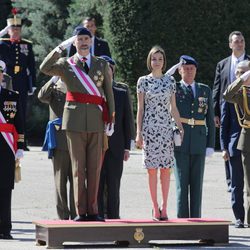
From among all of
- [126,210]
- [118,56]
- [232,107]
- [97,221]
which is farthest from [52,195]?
[118,56]

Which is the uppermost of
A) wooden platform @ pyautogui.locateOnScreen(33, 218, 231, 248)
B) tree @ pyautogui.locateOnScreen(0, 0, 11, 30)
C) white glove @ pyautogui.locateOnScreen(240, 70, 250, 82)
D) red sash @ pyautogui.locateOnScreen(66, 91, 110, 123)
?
tree @ pyautogui.locateOnScreen(0, 0, 11, 30)

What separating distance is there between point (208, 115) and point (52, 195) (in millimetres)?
3763

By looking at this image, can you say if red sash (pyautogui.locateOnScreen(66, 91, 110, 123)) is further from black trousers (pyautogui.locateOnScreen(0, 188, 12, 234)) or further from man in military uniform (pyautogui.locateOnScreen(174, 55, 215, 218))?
man in military uniform (pyautogui.locateOnScreen(174, 55, 215, 218))

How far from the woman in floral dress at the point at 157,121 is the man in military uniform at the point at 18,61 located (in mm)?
8452

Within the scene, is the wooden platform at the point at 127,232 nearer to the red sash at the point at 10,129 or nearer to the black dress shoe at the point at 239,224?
the red sash at the point at 10,129

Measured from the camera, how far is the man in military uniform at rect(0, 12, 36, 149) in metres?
21.0

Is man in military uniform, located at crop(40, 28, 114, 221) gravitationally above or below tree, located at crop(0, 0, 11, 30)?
below

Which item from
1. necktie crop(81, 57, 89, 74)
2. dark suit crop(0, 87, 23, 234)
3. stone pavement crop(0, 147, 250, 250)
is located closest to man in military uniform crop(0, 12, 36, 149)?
stone pavement crop(0, 147, 250, 250)

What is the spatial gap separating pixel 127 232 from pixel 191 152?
2.14 meters

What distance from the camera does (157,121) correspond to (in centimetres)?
1273

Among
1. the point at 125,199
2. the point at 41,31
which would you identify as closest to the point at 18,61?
the point at 125,199

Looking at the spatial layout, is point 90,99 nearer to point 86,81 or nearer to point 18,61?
point 86,81

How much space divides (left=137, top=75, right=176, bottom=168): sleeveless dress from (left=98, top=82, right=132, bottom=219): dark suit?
0.73 m

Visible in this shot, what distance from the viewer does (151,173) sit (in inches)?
502
